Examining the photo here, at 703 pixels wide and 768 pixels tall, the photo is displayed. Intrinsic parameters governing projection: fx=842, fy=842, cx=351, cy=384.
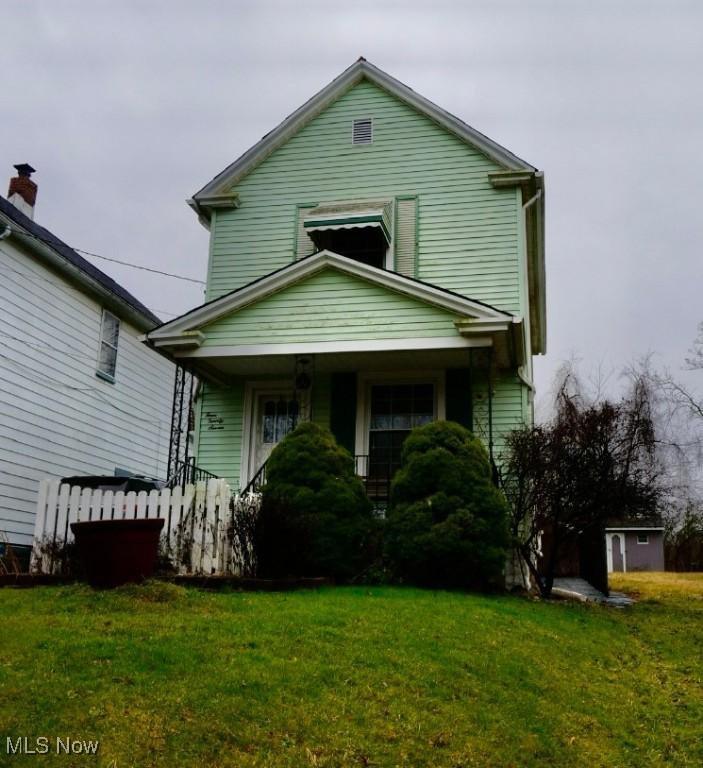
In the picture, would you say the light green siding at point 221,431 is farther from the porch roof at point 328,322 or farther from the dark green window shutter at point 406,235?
the dark green window shutter at point 406,235

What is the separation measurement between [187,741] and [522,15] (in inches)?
457

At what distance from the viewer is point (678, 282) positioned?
43875mm

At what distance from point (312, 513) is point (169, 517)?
177 cm

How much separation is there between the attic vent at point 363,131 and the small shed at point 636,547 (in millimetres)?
28581

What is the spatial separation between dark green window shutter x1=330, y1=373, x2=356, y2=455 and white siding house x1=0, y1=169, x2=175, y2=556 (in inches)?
226

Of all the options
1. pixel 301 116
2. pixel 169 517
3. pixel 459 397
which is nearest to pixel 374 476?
pixel 459 397

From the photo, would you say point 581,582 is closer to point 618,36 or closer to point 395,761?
point 618,36

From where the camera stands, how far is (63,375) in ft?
54.7

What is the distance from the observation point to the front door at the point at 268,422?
1464 centimetres

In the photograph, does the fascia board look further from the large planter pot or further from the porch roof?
the large planter pot

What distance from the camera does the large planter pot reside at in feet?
27.5

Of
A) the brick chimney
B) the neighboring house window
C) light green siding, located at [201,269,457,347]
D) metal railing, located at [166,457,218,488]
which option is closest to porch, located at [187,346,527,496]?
metal railing, located at [166,457,218,488]

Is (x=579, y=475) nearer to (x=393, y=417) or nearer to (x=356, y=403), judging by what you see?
(x=393, y=417)

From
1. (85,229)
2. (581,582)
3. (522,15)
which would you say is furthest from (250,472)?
(85,229)
